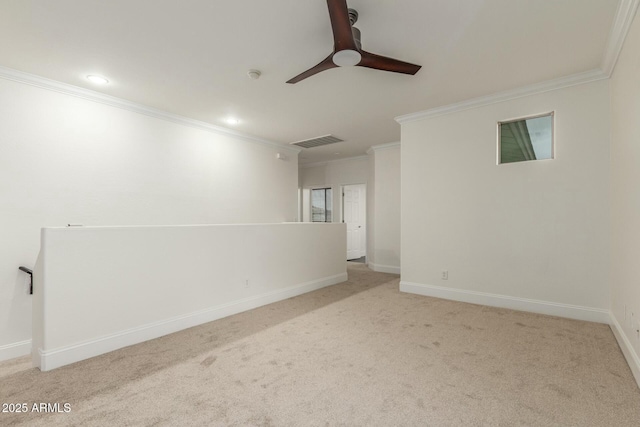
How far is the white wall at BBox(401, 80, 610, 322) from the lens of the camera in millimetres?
3249

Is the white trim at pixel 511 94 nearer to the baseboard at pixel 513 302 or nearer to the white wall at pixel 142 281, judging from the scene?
the baseboard at pixel 513 302

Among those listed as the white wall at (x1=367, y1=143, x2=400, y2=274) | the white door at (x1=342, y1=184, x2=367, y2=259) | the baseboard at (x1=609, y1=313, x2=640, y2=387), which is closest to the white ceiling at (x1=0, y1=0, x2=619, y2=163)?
the white wall at (x1=367, y1=143, x2=400, y2=274)

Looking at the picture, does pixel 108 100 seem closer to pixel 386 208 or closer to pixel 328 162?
pixel 386 208

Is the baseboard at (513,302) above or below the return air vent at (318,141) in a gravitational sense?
below

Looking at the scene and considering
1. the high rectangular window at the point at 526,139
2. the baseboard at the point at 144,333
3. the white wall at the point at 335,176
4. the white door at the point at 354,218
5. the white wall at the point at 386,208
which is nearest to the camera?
the baseboard at the point at 144,333

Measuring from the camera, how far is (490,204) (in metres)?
3.88

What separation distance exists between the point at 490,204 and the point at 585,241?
1013 millimetres

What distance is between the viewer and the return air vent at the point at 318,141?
226 inches

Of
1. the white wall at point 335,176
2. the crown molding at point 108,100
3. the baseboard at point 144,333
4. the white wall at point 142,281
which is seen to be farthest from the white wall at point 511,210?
the crown molding at point 108,100

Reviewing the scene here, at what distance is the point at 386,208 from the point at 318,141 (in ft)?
6.65

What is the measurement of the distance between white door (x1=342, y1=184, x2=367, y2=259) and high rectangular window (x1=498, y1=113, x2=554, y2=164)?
4.63 metres

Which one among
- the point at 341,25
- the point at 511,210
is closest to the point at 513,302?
the point at 511,210

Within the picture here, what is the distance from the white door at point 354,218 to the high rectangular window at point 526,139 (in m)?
4.63

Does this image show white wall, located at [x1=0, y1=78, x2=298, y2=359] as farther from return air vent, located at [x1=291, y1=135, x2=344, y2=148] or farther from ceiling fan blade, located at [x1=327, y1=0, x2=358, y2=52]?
ceiling fan blade, located at [x1=327, y1=0, x2=358, y2=52]
